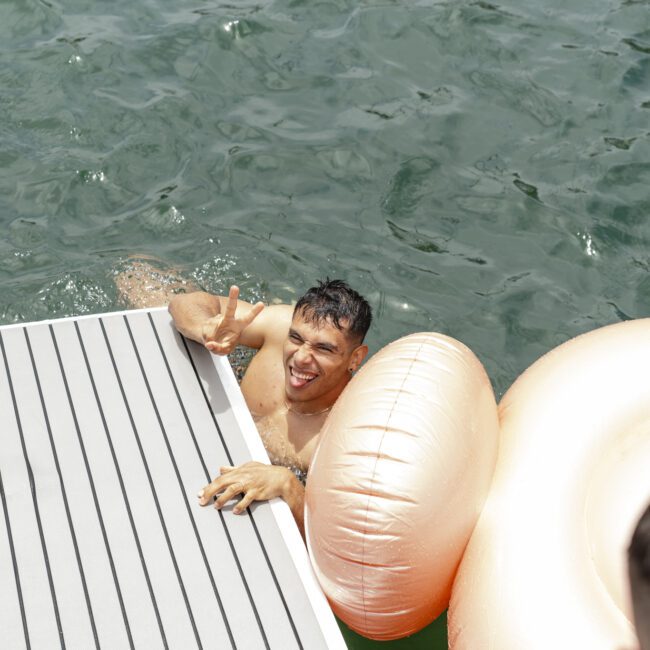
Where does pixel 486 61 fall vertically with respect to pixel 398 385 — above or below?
below

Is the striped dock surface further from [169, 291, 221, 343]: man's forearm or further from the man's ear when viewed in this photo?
the man's ear

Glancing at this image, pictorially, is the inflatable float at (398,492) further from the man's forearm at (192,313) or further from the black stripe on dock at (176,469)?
the man's forearm at (192,313)

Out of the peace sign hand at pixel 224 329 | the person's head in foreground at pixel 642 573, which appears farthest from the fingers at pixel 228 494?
the person's head in foreground at pixel 642 573

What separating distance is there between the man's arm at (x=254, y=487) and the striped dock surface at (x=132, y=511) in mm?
40

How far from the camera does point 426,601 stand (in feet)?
9.42

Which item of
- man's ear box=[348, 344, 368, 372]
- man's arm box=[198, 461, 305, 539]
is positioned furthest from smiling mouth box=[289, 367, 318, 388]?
man's arm box=[198, 461, 305, 539]

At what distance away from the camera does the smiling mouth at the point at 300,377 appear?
375 cm

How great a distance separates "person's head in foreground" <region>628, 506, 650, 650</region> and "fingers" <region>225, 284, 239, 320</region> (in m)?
1.80

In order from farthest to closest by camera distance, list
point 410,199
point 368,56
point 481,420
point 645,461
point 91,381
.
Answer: point 368,56
point 410,199
point 91,381
point 481,420
point 645,461

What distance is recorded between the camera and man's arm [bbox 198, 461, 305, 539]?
3191mm

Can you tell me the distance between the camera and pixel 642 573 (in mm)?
1956

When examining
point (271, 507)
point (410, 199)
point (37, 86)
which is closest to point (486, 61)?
point (410, 199)

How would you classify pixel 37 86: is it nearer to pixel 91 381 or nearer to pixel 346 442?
pixel 91 381

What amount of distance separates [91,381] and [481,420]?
142 centimetres
